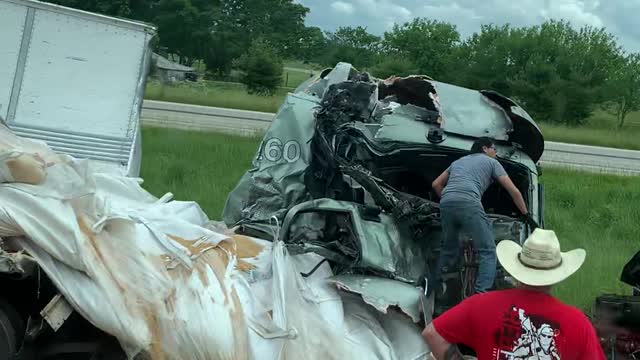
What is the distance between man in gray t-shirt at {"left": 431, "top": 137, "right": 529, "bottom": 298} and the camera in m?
5.56

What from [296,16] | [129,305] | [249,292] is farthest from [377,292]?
[296,16]

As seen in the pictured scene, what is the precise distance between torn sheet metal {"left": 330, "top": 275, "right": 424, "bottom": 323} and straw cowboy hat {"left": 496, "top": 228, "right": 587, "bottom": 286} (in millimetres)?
1464

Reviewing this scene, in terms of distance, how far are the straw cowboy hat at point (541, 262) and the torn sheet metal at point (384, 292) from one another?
1464 millimetres

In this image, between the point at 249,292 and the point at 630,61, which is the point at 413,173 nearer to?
the point at 249,292

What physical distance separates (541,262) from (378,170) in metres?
3.06

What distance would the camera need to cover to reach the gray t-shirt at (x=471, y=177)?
5.68 meters

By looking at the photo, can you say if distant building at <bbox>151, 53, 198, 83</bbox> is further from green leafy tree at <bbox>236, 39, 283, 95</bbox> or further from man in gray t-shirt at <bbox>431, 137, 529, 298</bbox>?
man in gray t-shirt at <bbox>431, 137, 529, 298</bbox>

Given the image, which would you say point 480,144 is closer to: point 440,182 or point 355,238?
point 440,182

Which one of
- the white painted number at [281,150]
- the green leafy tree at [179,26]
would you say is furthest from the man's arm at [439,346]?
the green leafy tree at [179,26]

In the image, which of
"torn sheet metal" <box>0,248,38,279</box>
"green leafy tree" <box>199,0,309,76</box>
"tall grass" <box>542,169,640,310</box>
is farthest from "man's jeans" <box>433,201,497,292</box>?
→ "green leafy tree" <box>199,0,309,76</box>

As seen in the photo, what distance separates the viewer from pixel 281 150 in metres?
6.81

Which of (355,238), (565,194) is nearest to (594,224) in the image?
(565,194)

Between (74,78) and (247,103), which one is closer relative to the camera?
(74,78)

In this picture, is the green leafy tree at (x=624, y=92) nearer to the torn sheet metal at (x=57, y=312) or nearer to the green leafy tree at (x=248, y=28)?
the green leafy tree at (x=248, y=28)
